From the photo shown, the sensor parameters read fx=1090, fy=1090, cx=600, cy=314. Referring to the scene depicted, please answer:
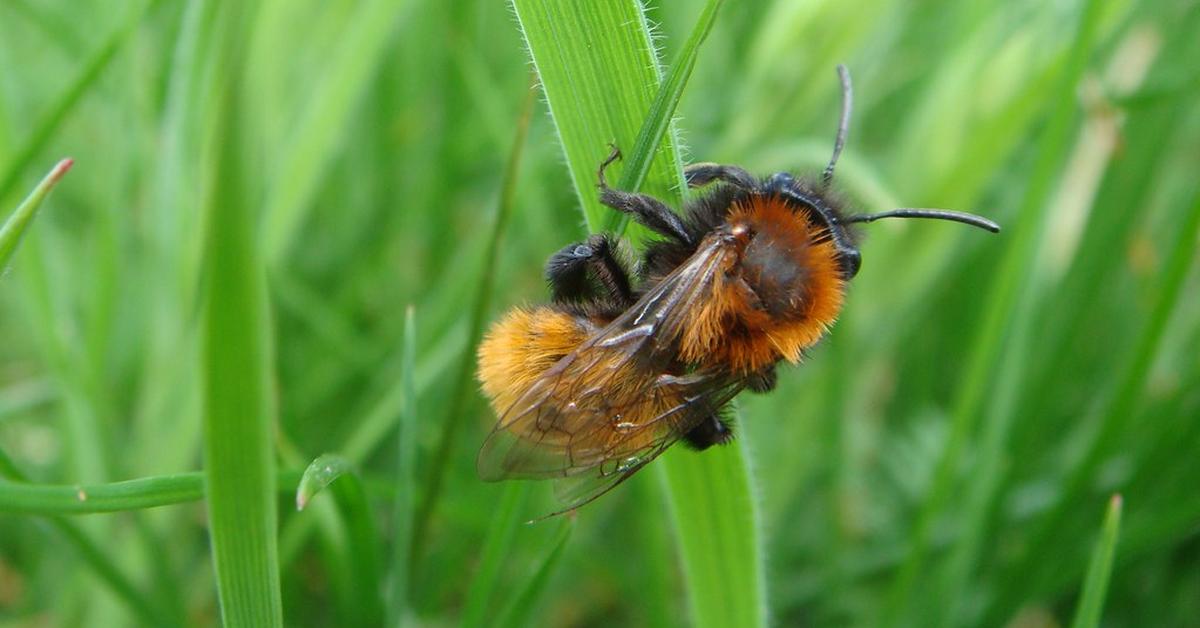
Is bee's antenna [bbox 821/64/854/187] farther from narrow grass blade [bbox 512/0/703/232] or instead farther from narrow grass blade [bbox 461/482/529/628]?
narrow grass blade [bbox 461/482/529/628]

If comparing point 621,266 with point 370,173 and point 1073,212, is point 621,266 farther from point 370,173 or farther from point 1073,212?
point 1073,212

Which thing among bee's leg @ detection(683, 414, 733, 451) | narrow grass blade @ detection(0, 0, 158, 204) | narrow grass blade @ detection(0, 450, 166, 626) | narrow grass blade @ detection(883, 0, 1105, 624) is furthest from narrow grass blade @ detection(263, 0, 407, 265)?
narrow grass blade @ detection(883, 0, 1105, 624)

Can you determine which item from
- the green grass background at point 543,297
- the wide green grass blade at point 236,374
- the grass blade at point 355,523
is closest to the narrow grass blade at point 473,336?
the green grass background at point 543,297

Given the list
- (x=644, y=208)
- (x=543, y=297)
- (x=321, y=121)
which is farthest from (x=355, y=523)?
(x=543, y=297)

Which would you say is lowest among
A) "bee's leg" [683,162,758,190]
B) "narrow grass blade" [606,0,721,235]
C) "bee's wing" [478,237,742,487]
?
"bee's wing" [478,237,742,487]

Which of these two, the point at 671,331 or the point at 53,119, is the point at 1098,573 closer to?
the point at 671,331

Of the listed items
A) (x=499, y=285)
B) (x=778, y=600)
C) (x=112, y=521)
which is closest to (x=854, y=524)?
(x=778, y=600)

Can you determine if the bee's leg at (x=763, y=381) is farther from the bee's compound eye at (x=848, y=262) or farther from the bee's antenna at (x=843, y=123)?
the bee's antenna at (x=843, y=123)
